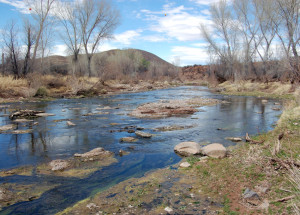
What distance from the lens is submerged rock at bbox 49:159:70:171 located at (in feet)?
19.0

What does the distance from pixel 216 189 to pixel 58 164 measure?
147 inches

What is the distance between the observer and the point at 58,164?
595cm

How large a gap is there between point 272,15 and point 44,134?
3037 cm

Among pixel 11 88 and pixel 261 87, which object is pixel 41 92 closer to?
pixel 11 88

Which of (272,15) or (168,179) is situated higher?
(272,15)

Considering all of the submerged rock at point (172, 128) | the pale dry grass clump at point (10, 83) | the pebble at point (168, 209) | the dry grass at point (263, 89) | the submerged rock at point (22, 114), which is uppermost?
the pale dry grass clump at point (10, 83)

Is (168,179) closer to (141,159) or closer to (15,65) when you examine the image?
(141,159)

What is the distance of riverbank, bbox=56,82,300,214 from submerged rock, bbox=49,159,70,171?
5.58 ft

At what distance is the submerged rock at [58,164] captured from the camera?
19.0 ft

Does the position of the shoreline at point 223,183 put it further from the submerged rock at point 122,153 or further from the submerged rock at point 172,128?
the submerged rock at point 172,128

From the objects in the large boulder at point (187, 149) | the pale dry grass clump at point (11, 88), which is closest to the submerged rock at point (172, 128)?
the large boulder at point (187, 149)

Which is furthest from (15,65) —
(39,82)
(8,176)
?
(8,176)

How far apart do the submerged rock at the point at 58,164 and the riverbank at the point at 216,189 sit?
170 centimetres

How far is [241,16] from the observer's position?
112 feet
